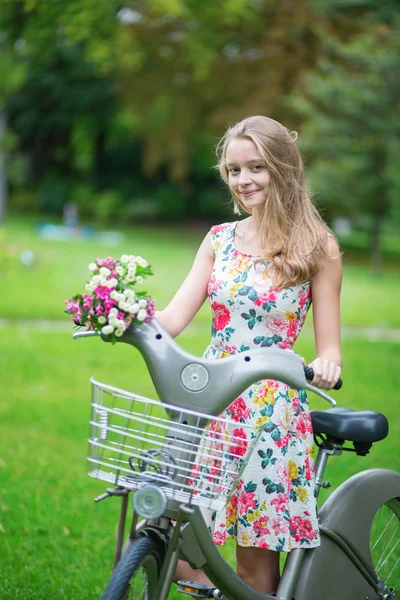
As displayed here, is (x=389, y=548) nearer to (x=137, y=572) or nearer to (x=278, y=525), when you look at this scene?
(x=278, y=525)

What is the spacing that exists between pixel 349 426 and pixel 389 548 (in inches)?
40.9

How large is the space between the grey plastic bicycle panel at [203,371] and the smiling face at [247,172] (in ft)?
2.27

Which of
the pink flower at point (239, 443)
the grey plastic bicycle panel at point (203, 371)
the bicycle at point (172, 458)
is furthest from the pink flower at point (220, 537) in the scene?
the grey plastic bicycle panel at point (203, 371)

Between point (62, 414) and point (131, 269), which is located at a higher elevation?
point (131, 269)

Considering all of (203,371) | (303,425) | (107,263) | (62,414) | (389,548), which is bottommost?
(62,414)

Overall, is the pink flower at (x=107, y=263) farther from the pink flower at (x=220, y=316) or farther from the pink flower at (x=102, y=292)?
the pink flower at (x=220, y=316)

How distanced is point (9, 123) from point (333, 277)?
41971 mm

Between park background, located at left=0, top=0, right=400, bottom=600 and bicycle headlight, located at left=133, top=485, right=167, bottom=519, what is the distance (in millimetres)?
1662

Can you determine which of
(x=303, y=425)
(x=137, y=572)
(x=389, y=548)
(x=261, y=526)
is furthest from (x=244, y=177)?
(x=389, y=548)

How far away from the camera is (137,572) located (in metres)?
2.33

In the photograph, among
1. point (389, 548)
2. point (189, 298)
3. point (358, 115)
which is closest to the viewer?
point (189, 298)

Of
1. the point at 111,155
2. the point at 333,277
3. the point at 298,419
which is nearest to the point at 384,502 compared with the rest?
the point at 298,419

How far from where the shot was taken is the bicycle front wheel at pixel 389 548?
337 cm

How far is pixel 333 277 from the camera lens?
2.89 m
